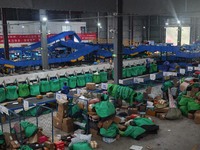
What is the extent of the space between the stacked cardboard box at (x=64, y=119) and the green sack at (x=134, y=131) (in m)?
1.75

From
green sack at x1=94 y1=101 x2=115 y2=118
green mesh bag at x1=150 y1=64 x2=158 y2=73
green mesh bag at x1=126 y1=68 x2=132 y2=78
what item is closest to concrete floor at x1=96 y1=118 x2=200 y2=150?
green sack at x1=94 y1=101 x2=115 y2=118

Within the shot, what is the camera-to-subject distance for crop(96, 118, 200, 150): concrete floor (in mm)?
7008

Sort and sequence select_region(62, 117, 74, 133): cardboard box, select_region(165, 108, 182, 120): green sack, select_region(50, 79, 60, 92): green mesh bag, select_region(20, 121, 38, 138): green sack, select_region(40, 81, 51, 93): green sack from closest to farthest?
select_region(20, 121, 38, 138): green sack, select_region(62, 117, 74, 133): cardboard box, select_region(165, 108, 182, 120): green sack, select_region(40, 81, 51, 93): green sack, select_region(50, 79, 60, 92): green mesh bag

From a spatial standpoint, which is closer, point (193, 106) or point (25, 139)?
point (25, 139)

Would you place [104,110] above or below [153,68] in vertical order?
below

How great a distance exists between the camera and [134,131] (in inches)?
292

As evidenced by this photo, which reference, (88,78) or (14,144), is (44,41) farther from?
(14,144)

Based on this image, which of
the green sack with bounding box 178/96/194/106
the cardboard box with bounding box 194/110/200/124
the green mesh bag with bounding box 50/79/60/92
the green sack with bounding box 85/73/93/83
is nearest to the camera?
the cardboard box with bounding box 194/110/200/124

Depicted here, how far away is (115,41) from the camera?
11.0 metres

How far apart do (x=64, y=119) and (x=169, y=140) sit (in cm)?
331

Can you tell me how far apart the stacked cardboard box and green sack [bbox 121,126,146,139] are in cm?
175

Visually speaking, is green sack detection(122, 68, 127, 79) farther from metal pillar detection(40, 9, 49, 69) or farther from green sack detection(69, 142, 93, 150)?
green sack detection(69, 142, 93, 150)

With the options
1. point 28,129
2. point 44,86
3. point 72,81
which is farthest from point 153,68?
point 28,129

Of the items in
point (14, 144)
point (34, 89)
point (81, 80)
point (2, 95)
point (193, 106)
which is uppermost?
point (81, 80)
